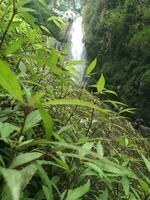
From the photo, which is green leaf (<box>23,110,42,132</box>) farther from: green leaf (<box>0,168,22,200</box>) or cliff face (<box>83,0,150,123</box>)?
cliff face (<box>83,0,150,123</box>)

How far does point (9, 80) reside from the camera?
60 centimetres

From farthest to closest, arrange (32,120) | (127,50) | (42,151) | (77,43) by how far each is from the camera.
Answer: (77,43)
(127,50)
(42,151)
(32,120)

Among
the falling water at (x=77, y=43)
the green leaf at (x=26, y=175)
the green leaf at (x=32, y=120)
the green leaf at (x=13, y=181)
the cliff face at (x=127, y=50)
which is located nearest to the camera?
the green leaf at (x=13, y=181)

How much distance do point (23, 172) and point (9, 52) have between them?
0.48 m

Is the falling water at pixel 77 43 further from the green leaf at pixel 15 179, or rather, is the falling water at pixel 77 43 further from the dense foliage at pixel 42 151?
the green leaf at pixel 15 179

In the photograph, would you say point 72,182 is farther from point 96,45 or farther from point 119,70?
point 96,45

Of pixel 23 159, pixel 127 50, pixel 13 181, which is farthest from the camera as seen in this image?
pixel 127 50

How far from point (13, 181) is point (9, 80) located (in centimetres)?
16

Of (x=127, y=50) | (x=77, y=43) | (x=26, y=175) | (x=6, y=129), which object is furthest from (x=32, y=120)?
(x=77, y=43)

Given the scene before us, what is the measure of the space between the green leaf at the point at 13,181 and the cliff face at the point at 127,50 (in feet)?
23.1

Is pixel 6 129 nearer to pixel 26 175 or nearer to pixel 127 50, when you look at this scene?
pixel 26 175

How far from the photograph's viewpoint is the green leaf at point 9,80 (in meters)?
0.60

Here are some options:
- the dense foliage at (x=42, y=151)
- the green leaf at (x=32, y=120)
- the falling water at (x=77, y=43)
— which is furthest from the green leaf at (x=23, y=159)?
the falling water at (x=77, y=43)

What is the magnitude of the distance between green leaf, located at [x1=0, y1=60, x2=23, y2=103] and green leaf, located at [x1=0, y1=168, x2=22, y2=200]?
123 millimetres
